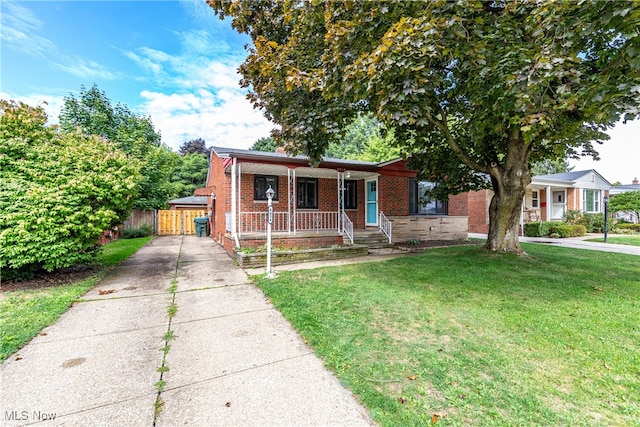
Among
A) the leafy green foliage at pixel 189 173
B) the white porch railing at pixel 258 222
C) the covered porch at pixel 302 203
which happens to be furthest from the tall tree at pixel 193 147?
the white porch railing at pixel 258 222

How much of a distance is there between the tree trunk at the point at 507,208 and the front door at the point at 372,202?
4787 mm

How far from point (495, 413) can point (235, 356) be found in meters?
2.57

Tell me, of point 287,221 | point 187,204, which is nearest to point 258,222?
point 287,221

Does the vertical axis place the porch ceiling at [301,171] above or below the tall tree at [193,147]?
below

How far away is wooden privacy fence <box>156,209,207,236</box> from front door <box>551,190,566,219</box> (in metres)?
25.4

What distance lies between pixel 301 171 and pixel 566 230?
49.0 ft

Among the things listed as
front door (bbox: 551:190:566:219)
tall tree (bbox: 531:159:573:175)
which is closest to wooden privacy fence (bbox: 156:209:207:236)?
front door (bbox: 551:190:566:219)

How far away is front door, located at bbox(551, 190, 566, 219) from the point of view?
752 inches

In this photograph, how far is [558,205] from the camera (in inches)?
759

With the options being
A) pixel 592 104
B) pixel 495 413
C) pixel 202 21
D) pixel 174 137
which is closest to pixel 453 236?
pixel 592 104

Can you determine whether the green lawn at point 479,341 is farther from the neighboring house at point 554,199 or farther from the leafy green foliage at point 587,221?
the leafy green foliage at point 587,221

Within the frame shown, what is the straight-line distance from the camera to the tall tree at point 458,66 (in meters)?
4.04

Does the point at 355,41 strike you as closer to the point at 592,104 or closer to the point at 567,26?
the point at 567,26

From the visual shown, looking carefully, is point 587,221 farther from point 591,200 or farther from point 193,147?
point 193,147
